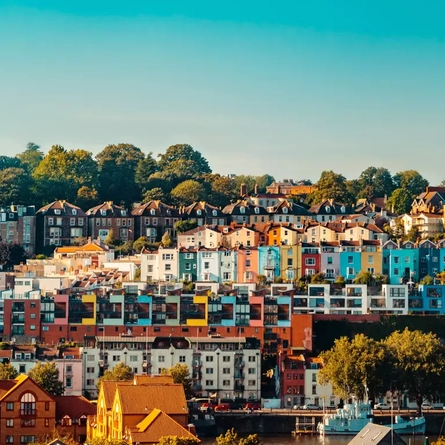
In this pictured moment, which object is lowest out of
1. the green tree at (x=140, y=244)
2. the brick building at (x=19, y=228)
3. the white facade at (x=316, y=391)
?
the white facade at (x=316, y=391)

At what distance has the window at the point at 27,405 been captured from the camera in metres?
56.3

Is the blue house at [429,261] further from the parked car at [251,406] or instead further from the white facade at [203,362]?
the parked car at [251,406]

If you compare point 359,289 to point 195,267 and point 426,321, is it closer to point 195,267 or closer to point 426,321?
point 426,321

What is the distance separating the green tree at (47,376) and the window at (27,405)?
399 inches

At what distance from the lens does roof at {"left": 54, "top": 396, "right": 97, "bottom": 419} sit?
57.0 metres

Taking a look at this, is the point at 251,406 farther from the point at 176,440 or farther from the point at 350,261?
the point at 176,440

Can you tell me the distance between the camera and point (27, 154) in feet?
425

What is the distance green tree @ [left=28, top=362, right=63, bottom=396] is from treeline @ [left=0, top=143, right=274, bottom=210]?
113 ft

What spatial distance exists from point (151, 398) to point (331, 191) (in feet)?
172

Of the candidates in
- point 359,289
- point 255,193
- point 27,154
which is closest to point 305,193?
point 255,193

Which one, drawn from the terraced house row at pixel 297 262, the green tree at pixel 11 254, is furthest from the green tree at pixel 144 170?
the terraced house row at pixel 297 262

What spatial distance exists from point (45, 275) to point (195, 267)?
897 cm

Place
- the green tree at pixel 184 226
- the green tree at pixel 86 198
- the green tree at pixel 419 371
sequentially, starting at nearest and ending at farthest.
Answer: the green tree at pixel 419 371 < the green tree at pixel 184 226 < the green tree at pixel 86 198

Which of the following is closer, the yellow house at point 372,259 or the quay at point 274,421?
the quay at point 274,421
